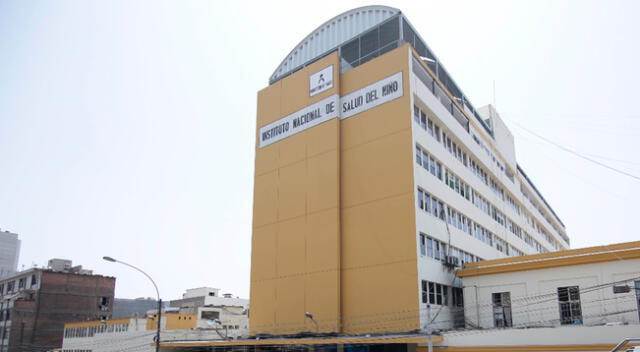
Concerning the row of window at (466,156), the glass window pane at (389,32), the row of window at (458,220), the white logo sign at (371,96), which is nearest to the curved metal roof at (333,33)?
the glass window pane at (389,32)

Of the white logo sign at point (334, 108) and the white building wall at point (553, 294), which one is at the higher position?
the white logo sign at point (334, 108)

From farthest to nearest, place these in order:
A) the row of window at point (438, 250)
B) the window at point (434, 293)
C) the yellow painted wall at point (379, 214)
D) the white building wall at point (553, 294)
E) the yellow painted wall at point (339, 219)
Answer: the row of window at point (438, 250) < the yellow painted wall at point (339, 219) < the window at point (434, 293) < the yellow painted wall at point (379, 214) < the white building wall at point (553, 294)

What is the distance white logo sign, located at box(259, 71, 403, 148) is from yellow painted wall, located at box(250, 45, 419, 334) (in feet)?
1.35

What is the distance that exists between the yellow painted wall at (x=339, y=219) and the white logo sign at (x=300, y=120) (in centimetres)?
43

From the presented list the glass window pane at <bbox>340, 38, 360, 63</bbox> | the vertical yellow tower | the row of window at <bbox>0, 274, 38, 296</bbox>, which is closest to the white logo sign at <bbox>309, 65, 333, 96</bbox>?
the vertical yellow tower

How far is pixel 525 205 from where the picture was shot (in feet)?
194

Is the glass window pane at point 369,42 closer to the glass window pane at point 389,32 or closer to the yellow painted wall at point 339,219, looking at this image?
the glass window pane at point 389,32

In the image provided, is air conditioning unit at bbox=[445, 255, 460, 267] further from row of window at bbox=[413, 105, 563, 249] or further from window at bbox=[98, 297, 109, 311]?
window at bbox=[98, 297, 109, 311]

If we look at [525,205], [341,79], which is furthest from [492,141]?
[341,79]

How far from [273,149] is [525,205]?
32673 mm

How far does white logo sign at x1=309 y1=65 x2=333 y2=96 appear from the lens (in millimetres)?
37375

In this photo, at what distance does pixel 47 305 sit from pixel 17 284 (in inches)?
378

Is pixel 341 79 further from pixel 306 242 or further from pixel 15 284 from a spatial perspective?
pixel 15 284

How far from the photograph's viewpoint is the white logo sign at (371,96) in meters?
33.3
